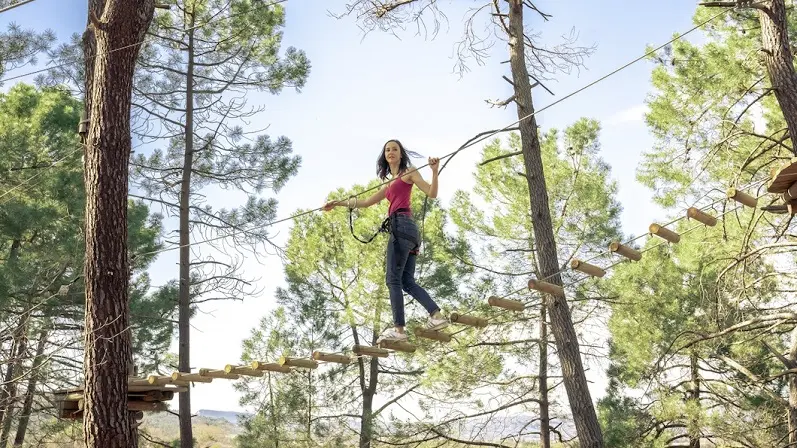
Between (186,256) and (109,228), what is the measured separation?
4.75 m

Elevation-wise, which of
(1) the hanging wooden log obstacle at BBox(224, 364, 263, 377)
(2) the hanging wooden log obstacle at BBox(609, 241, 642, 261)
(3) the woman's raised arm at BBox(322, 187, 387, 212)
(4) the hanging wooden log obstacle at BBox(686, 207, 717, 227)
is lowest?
(1) the hanging wooden log obstacle at BBox(224, 364, 263, 377)

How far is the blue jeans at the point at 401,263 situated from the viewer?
439cm

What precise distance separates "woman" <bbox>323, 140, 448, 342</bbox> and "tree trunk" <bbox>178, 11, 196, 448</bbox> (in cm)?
464

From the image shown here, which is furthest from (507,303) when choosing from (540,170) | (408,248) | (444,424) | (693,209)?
(444,424)

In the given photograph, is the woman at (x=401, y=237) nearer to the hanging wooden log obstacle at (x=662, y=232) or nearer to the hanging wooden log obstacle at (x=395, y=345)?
the hanging wooden log obstacle at (x=395, y=345)

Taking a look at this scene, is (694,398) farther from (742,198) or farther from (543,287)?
(742,198)

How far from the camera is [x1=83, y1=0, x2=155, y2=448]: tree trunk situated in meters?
4.56

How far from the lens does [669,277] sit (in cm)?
1036

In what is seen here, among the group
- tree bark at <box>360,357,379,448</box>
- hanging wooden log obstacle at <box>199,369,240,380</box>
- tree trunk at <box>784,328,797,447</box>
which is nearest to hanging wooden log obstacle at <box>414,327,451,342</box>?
hanging wooden log obstacle at <box>199,369,240,380</box>

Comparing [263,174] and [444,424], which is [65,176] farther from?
[444,424]

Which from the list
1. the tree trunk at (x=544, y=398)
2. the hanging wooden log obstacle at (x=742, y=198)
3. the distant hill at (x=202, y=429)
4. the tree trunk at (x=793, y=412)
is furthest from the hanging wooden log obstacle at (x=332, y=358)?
the distant hill at (x=202, y=429)

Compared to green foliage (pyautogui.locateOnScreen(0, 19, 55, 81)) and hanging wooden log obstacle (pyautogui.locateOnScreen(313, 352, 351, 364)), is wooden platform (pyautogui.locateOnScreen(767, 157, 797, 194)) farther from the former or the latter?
green foliage (pyautogui.locateOnScreen(0, 19, 55, 81))

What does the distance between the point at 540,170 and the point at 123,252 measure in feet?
10.8

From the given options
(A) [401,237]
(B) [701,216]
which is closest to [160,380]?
(A) [401,237]
